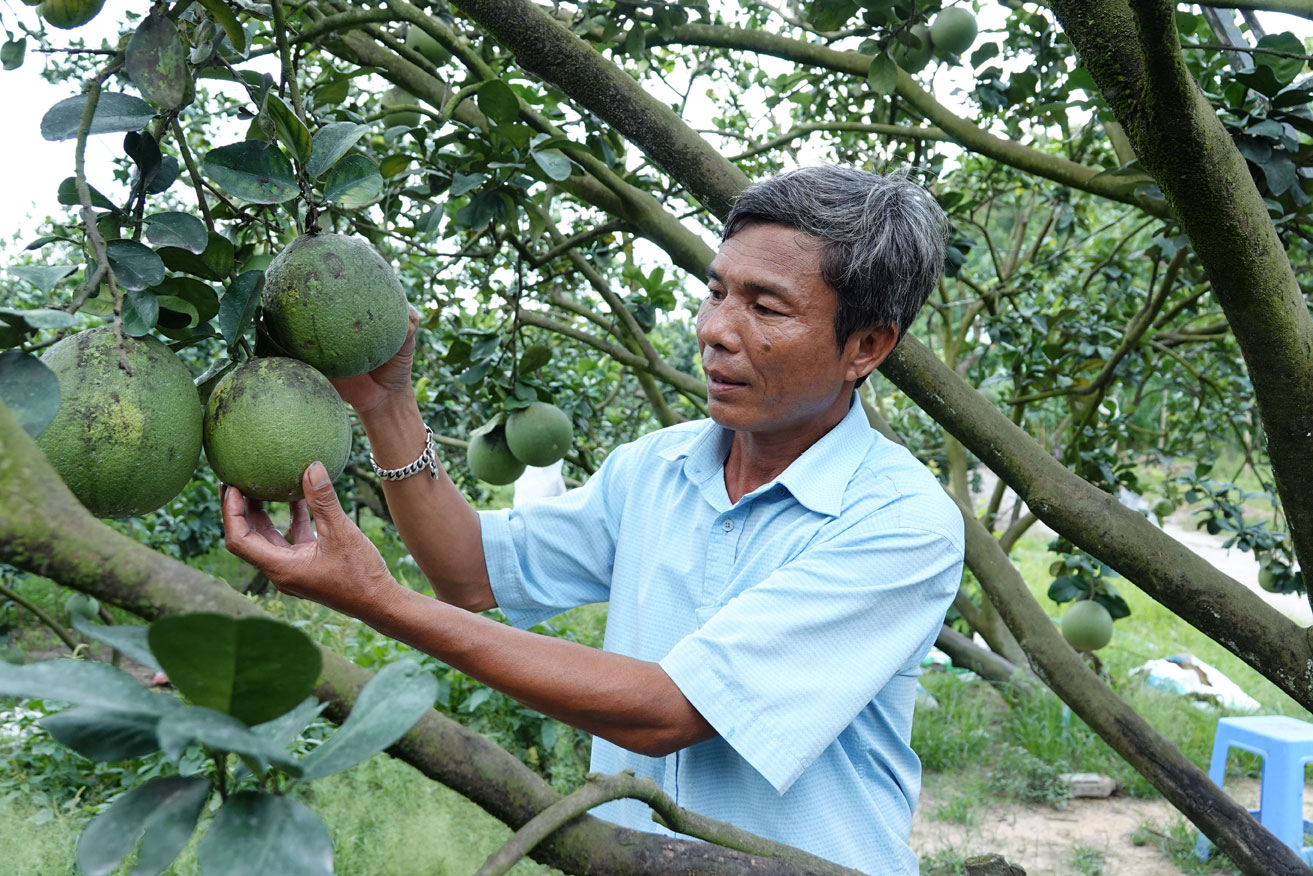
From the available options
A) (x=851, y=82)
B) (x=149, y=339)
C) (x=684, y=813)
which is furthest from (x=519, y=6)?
(x=851, y=82)

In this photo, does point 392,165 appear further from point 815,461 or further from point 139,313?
point 139,313

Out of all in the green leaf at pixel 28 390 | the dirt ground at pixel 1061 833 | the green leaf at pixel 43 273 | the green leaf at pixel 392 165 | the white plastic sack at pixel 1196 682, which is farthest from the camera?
the white plastic sack at pixel 1196 682

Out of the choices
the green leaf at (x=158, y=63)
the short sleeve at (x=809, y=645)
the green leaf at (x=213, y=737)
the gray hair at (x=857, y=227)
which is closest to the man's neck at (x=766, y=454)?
the gray hair at (x=857, y=227)

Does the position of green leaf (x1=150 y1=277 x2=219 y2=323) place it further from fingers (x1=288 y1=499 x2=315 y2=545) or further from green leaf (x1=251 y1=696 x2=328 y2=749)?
green leaf (x1=251 y1=696 x2=328 y2=749)

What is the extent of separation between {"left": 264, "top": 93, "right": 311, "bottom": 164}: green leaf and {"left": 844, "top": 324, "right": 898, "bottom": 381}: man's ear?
0.88 meters

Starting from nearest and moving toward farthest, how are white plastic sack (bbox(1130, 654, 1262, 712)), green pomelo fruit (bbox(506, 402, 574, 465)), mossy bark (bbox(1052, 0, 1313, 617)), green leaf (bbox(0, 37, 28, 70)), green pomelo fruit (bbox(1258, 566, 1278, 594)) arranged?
mossy bark (bbox(1052, 0, 1313, 617)) < green leaf (bbox(0, 37, 28, 70)) < green pomelo fruit (bbox(506, 402, 574, 465)) < green pomelo fruit (bbox(1258, 566, 1278, 594)) < white plastic sack (bbox(1130, 654, 1262, 712))

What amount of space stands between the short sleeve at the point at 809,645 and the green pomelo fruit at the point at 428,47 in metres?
1.76

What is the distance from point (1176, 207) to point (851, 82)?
9.03ft

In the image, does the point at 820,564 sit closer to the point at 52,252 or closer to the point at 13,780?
the point at 13,780

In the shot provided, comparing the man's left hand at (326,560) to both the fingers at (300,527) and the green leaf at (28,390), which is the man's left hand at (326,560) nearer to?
the fingers at (300,527)

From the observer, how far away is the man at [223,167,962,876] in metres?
1.14

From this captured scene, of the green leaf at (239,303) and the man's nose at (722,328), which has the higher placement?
the man's nose at (722,328)

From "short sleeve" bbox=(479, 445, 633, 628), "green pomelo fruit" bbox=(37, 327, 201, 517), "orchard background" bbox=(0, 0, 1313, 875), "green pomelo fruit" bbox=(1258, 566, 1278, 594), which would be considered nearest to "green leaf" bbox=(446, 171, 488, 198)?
"orchard background" bbox=(0, 0, 1313, 875)

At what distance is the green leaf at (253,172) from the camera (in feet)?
3.10
